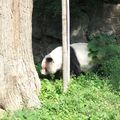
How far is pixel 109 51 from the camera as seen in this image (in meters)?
8.58

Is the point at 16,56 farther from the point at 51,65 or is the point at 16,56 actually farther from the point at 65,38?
the point at 51,65

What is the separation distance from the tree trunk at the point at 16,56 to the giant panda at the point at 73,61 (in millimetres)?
Result: 1714

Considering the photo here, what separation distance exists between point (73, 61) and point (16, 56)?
236cm

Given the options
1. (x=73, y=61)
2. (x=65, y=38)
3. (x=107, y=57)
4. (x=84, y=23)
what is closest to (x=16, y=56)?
(x=65, y=38)

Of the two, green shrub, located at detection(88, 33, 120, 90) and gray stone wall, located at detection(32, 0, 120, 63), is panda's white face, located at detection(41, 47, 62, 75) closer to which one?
green shrub, located at detection(88, 33, 120, 90)

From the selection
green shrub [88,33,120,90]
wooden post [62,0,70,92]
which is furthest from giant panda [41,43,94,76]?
wooden post [62,0,70,92]

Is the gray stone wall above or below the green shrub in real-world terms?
above

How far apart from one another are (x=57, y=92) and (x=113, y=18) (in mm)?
4350

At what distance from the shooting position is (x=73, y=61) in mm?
8070

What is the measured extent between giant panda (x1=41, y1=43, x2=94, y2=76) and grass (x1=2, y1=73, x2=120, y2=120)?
446mm

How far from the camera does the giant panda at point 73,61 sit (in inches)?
307

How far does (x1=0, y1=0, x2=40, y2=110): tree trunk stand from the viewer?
18.9 feet

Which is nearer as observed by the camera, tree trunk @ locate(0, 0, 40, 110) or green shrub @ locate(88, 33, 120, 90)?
tree trunk @ locate(0, 0, 40, 110)

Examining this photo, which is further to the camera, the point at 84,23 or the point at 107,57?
the point at 84,23
